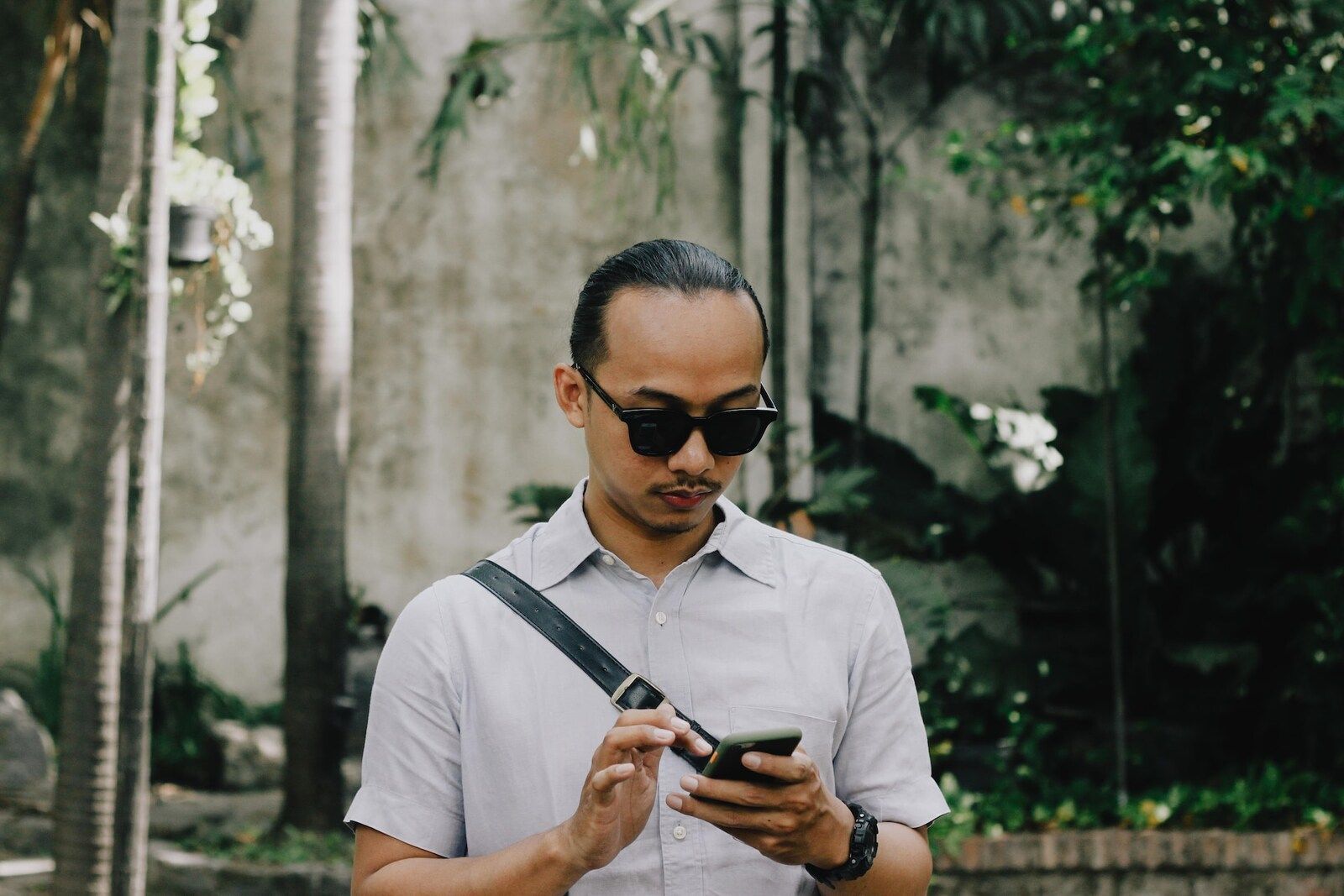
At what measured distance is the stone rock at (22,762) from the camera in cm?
649

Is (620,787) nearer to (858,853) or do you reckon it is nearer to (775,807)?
(775,807)

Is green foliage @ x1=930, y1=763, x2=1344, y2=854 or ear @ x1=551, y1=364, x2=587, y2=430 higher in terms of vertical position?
ear @ x1=551, y1=364, x2=587, y2=430

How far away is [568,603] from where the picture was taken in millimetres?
2098

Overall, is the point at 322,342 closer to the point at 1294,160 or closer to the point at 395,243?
the point at 395,243

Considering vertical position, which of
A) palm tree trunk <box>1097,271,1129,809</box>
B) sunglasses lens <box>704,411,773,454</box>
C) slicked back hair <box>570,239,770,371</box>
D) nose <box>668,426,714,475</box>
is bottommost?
palm tree trunk <box>1097,271,1129,809</box>

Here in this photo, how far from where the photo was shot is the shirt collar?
2.12 m

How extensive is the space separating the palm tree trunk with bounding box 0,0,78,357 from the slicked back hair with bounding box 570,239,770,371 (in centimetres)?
605

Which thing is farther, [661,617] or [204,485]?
[204,485]

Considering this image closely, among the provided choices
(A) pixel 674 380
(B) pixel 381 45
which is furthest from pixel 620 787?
(B) pixel 381 45

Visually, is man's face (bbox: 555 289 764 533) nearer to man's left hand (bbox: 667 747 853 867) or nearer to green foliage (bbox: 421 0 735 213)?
man's left hand (bbox: 667 747 853 867)

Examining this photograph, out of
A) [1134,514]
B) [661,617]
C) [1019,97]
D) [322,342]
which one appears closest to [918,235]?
[1019,97]

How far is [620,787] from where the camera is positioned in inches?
72.3

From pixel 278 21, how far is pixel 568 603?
6603mm

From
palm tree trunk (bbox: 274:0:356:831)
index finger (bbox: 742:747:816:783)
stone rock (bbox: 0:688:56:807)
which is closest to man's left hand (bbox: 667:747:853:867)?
index finger (bbox: 742:747:816:783)
